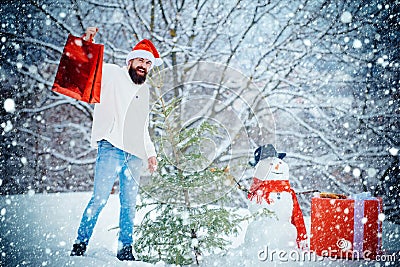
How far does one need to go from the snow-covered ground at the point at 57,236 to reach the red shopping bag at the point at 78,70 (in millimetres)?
591

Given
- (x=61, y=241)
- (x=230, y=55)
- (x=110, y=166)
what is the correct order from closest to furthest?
(x=110, y=166) → (x=61, y=241) → (x=230, y=55)

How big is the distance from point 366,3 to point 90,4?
1.97 meters

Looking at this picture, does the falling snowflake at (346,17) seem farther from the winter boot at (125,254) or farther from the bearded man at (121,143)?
the winter boot at (125,254)

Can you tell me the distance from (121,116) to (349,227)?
0.98 metres

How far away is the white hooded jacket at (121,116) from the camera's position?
4.85ft

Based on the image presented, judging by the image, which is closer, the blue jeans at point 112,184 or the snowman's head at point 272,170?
the blue jeans at point 112,184

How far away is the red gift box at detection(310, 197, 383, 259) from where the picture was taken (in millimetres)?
1592

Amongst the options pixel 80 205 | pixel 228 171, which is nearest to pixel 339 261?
pixel 228 171

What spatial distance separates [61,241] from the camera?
5.65 feet

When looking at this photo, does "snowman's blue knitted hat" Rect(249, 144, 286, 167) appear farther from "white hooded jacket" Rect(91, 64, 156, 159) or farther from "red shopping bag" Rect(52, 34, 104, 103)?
"red shopping bag" Rect(52, 34, 104, 103)

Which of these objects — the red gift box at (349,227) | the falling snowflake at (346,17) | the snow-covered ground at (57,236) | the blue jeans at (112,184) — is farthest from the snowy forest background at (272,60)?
the blue jeans at (112,184)

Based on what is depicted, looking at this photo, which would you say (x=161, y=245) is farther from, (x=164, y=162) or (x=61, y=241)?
(x=61, y=241)

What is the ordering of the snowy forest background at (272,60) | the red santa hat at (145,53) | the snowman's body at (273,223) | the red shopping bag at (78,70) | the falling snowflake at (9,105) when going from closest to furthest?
1. the red shopping bag at (78,70)
2. the red santa hat at (145,53)
3. the snowman's body at (273,223)
4. the snowy forest background at (272,60)
5. the falling snowflake at (9,105)

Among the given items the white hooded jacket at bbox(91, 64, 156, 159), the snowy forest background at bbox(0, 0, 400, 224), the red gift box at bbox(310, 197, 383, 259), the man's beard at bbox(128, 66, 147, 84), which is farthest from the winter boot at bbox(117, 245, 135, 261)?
the snowy forest background at bbox(0, 0, 400, 224)
